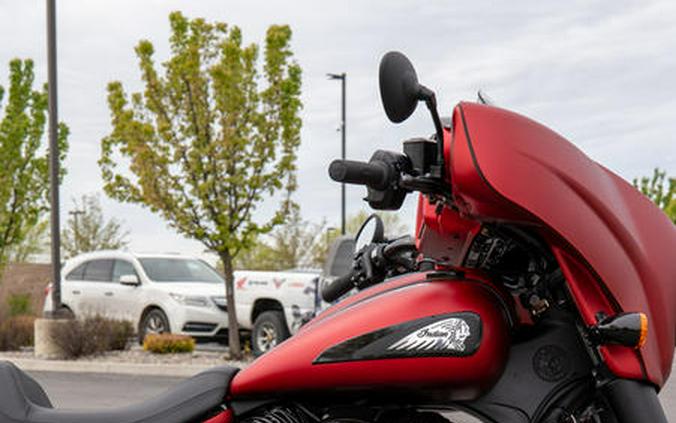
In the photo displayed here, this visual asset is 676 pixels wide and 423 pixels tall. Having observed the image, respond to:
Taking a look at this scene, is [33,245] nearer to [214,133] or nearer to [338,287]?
[214,133]

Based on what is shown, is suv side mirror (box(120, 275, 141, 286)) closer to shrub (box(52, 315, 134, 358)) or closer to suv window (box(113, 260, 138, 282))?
suv window (box(113, 260, 138, 282))

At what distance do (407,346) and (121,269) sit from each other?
51.7ft

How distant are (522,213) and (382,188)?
393mm

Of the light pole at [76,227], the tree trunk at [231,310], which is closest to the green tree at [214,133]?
the tree trunk at [231,310]

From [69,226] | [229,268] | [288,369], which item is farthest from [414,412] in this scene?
[69,226]

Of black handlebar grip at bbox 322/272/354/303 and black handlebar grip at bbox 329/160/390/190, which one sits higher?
black handlebar grip at bbox 329/160/390/190

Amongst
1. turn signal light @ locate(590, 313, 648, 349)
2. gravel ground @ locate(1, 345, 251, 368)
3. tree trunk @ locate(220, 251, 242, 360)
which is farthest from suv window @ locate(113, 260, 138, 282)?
turn signal light @ locate(590, 313, 648, 349)

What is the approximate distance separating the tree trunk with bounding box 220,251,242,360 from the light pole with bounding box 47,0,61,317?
9.06ft

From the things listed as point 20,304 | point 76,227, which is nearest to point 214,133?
point 20,304

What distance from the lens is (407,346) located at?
241 cm

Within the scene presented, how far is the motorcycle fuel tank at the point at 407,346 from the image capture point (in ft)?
7.84

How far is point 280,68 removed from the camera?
49.5ft

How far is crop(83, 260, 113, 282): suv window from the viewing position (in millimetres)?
17797

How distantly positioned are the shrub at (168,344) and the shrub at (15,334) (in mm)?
3053
